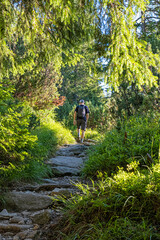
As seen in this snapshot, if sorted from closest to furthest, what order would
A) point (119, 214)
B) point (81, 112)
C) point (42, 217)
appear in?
1. point (119, 214)
2. point (42, 217)
3. point (81, 112)

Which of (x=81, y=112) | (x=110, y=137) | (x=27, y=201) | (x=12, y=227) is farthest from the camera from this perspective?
(x=81, y=112)

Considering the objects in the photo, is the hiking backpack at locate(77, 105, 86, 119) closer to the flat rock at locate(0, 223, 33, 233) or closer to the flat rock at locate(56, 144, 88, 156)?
the flat rock at locate(56, 144, 88, 156)

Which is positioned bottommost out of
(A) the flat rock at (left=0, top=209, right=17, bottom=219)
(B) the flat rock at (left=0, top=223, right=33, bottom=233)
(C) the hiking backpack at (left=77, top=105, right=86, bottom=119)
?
(B) the flat rock at (left=0, top=223, right=33, bottom=233)

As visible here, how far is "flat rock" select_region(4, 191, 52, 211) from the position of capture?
2770mm

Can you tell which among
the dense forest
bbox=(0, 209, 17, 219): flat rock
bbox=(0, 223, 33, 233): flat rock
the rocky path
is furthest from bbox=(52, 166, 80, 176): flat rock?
bbox=(0, 223, 33, 233): flat rock

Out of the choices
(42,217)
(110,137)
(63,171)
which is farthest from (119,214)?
(110,137)

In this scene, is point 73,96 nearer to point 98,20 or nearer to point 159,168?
point 98,20

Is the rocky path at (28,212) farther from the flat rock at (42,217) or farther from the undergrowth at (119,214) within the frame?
the undergrowth at (119,214)

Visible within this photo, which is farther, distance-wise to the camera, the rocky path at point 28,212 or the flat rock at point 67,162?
the flat rock at point 67,162

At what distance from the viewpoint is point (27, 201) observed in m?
2.84

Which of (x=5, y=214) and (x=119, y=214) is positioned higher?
(x=119, y=214)

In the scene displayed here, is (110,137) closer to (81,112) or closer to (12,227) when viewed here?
(12,227)

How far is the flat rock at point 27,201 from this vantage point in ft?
9.09

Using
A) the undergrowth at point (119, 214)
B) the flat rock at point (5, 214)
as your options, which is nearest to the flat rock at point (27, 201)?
the flat rock at point (5, 214)
